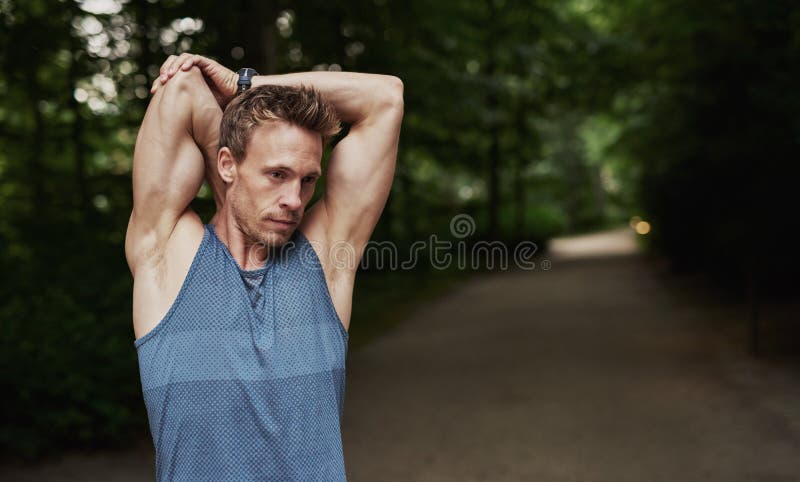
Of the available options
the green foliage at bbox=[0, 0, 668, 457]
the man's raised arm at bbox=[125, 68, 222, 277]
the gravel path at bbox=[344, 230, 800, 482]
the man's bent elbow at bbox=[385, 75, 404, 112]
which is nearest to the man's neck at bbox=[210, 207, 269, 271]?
the man's raised arm at bbox=[125, 68, 222, 277]

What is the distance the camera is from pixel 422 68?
1293 centimetres

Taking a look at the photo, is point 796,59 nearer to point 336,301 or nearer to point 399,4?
point 399,4

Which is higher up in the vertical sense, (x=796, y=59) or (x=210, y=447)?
(x=796, y=59)

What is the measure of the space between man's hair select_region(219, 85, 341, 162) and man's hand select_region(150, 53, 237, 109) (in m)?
0.14

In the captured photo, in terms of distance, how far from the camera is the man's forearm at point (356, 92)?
1.85 metres

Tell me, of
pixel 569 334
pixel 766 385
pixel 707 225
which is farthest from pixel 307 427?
pixel 707 225

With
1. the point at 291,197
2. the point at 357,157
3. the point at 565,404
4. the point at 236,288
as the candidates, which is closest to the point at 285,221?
the point at 291,197

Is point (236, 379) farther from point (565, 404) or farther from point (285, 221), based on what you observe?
point (565, 404)

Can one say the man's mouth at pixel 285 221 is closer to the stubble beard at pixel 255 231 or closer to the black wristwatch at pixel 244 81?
the stubble beard at pixel 255 231

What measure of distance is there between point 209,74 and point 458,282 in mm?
16039

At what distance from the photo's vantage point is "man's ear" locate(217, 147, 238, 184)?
1.72m

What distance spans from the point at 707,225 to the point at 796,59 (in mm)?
6234

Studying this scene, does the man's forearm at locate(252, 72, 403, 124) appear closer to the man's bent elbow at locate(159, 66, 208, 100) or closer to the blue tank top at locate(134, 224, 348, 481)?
the man's bent elbow at locate(159, 66, 208, 100)

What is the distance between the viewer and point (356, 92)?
1.87 meters
